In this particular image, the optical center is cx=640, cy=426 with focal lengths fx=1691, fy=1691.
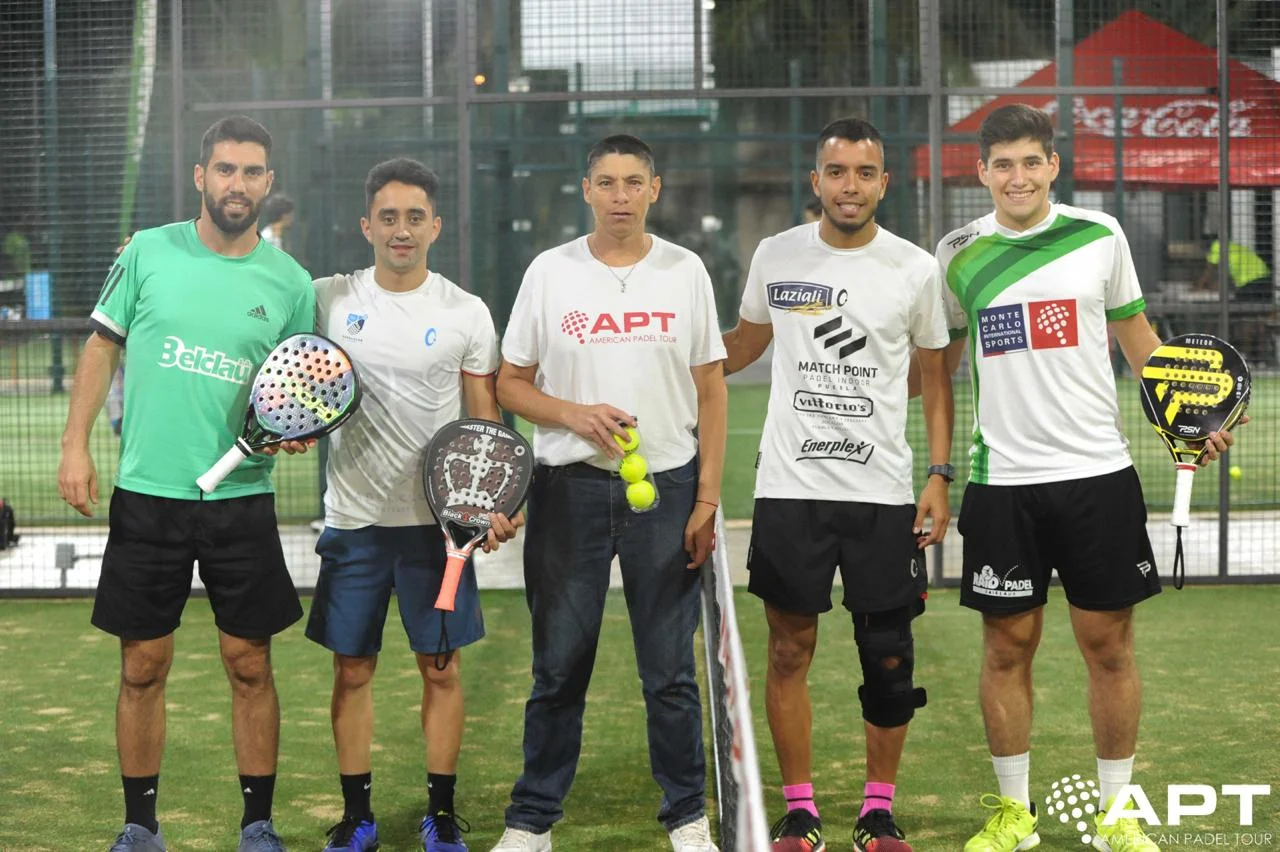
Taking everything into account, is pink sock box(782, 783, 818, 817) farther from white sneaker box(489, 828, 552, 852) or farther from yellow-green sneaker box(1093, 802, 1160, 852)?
yellow-green sneaker box(1093, 802, 1160, 852)

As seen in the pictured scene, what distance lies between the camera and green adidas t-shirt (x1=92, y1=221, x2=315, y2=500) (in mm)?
4344

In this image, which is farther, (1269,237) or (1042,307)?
(1269,237)

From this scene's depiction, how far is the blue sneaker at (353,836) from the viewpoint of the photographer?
4.48 m

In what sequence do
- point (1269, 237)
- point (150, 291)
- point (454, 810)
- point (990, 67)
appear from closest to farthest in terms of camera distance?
point (150, 291)
point (454, 810)
point (1269, 237)
point (990, 67)

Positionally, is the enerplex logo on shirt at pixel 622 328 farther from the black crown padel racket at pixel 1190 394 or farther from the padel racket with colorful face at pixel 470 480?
the black crown padel racket at pixel 1190 394

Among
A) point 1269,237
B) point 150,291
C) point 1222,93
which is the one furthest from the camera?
point 1269,237

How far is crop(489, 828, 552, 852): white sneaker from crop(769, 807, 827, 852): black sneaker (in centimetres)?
61

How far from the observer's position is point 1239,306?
848 centimetres

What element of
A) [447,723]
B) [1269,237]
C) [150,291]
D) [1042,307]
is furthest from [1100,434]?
[1269,237]

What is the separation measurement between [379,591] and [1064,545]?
1831 millimetres

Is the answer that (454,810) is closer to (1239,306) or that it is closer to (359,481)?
(359,481)

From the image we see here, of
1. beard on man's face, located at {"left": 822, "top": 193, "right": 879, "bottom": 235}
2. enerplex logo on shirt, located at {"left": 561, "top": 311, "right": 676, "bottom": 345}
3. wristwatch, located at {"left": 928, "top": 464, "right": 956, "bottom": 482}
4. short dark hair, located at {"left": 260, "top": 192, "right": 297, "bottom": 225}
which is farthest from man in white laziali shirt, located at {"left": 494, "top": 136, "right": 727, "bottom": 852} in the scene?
short dark hair, located at {"left": 260, "top": 192, "right": 297, "bottom": 225}

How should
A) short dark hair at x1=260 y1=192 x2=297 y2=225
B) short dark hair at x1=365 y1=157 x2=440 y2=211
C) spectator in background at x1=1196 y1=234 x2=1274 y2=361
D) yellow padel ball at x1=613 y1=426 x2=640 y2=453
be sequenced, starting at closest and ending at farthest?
yellow padel ball at x1=613 y1=426 x2=640 y2=453 → short dark hair at x1=365 y1=157 x2=440 y2=211 → short dark hair at x1=260 y1=192 x2=297 y2=225 → spectator in background at x1=1196 y1=234 x2=1274 y2=361

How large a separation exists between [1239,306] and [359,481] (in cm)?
550
